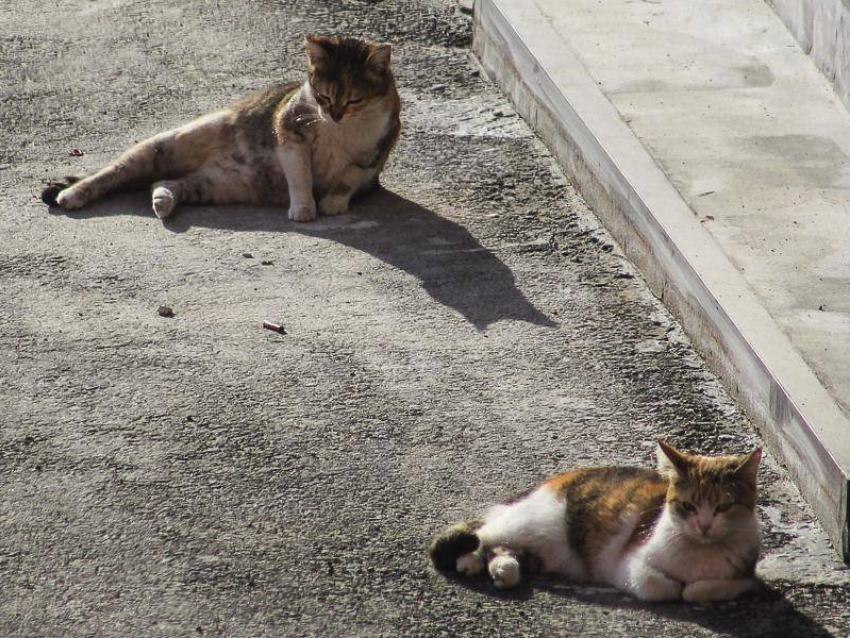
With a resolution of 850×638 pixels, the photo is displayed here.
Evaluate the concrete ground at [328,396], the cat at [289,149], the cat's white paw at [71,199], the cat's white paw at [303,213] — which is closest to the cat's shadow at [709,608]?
the concrete ground at [328,396]

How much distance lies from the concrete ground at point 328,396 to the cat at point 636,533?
10cm

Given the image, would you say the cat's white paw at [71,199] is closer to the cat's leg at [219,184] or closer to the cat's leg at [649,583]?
the cat's leg at [219,184]

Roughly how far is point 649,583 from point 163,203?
13.2 ft

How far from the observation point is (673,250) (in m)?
6.25

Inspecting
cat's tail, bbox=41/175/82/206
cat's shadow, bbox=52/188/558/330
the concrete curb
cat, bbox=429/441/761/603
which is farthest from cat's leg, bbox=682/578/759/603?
cat's tail, bbox=41/175/82/206

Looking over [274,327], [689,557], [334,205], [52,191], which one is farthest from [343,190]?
[689,557]

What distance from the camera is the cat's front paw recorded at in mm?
7406

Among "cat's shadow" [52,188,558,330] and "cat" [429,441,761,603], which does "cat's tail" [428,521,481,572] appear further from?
"cat's shadow" [52,188,558,330]

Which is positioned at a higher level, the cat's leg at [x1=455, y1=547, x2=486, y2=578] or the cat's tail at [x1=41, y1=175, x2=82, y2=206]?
the cat's leg at [x1=455, y1=547, x2=486, y2=578]

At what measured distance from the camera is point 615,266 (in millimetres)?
6863

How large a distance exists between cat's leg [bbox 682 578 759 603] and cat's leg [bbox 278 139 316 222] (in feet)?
12.0

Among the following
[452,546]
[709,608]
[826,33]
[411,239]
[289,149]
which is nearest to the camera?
[709,608]

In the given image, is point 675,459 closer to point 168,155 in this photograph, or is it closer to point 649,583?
point 649,583

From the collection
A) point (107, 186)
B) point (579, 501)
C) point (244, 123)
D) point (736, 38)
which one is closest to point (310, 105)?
point (244, 123)
